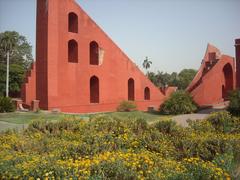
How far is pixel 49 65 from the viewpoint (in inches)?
776

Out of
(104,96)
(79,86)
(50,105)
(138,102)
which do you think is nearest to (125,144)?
(50,105)

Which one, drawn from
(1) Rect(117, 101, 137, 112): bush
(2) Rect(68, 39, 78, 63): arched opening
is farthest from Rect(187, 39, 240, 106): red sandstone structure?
(2) Rect(68, 39, 78, 63): arched opening

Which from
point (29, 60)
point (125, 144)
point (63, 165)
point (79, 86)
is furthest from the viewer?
point (29, 60)

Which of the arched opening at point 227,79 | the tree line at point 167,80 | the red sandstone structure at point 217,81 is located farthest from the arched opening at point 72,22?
the tree line at point 167,80

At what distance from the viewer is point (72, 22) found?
2244 cm

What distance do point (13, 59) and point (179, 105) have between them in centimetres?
3358

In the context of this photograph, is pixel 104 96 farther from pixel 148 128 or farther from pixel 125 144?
pixel 125 144

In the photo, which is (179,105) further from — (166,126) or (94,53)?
(166,126)

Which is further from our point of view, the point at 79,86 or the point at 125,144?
the point at 79,86

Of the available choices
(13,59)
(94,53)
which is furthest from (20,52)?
(94,53)

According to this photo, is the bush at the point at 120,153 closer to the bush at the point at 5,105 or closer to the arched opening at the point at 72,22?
the bush at the point at 5,105

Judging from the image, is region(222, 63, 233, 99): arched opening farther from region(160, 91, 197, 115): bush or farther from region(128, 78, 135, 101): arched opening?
region(128, 78, 135, 101): arched opening

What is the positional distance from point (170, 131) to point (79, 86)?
14622 mm

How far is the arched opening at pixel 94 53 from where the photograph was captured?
23469 millimetres
